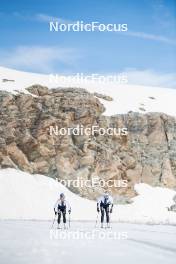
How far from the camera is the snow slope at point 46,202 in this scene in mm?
41375

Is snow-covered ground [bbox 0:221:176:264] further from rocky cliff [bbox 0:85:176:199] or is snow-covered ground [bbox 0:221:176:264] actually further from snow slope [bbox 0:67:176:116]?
snow slope [bbox 0:67:176:116]

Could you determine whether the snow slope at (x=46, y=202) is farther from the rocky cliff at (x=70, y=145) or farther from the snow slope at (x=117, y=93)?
the snow slope at (x=117, y=93)

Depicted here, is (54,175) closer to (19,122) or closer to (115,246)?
(19,122)

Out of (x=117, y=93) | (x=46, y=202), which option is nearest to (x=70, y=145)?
(x=46, y=202)

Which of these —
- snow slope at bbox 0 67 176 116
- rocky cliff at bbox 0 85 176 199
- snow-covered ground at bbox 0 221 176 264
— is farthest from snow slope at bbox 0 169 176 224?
snow-covered ground at bbox 0 221 176 264

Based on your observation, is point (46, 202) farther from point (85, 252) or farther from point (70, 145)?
point (85, 252)

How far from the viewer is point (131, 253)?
1048 centimetres

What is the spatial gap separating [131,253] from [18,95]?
4316 cm

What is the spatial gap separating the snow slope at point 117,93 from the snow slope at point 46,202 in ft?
36.3

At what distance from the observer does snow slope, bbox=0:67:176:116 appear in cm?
5684

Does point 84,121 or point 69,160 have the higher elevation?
point 84,121

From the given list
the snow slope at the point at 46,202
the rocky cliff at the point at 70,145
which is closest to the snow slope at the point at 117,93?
the rocky cliff at the point at 70,145

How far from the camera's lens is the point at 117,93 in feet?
219

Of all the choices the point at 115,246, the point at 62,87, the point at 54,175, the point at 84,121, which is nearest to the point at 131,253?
the point at 115,246
